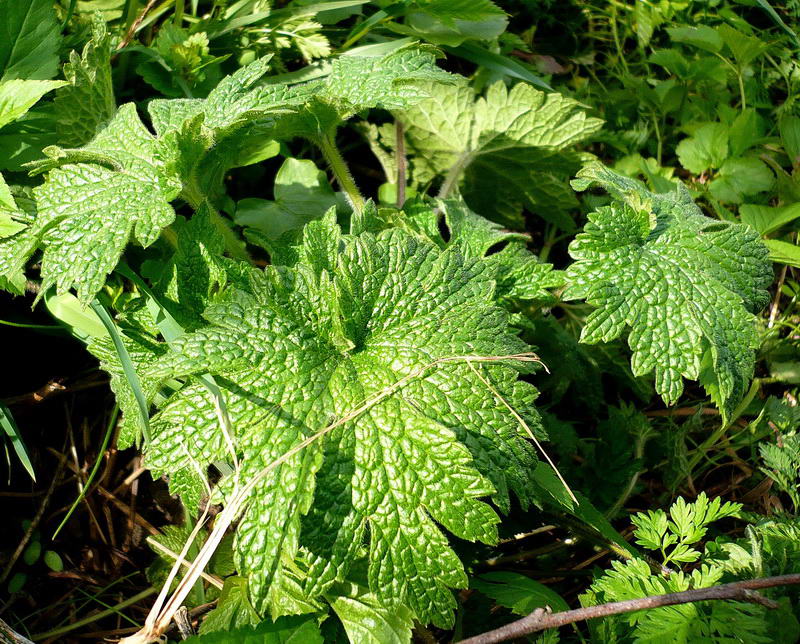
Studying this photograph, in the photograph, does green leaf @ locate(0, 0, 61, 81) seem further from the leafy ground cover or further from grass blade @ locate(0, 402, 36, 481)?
grass blade @ locate(0, 402, 36, 481)

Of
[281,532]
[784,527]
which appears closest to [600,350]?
→ [784,527]

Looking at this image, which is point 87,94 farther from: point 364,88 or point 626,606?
point 626,606

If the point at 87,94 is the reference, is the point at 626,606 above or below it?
below

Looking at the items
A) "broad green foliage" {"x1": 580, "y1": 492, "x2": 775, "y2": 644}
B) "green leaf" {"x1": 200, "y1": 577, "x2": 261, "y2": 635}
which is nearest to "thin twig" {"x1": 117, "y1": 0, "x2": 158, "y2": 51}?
"green leaf" {"x1": 200, "y1": 577, "x2": 261, "y2": 635}

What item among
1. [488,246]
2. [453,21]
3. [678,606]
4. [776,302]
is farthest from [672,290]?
[453,21]

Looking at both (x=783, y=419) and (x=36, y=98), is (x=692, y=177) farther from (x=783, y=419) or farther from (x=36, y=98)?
(x=36, y=98)

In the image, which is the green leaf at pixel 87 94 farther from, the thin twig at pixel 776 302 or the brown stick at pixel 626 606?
the thin twig at pixel 776 302

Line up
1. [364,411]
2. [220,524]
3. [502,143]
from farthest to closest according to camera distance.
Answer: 1. [502,143]
2. [364,411]
3. [220,524]
